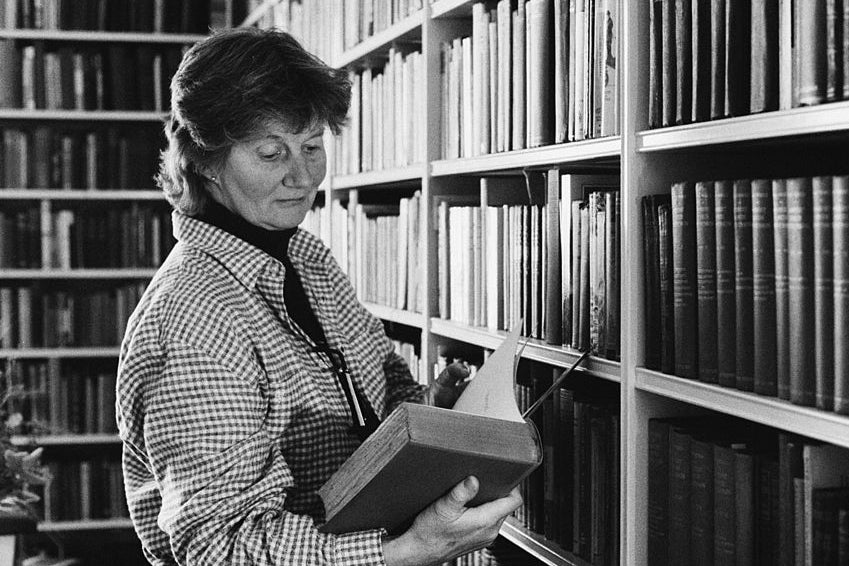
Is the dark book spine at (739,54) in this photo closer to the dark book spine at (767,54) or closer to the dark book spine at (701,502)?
the dark book spine at (767,54)

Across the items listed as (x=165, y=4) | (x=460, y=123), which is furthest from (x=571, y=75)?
(x=165, y=4)

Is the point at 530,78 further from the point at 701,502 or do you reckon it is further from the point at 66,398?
the point at 66,398

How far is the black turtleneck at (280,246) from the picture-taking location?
158 centimetres

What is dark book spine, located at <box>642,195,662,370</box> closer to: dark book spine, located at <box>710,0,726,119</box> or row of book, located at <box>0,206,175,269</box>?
dark book spine, located at <box>710,0,726,119</box>

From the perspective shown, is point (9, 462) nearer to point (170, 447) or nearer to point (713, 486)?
point (170, 447)

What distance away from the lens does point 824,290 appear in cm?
115

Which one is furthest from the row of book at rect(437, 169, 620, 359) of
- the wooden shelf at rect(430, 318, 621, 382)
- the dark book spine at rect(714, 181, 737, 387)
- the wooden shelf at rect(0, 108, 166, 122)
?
the wooden shelf at rect(0, 108, 166, 122)

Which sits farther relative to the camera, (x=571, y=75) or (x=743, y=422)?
(x=571, y=75)

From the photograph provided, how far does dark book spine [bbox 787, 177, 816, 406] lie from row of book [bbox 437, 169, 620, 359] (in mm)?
373

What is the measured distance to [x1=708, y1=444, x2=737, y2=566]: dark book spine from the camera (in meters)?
1.35

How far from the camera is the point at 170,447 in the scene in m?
1.34

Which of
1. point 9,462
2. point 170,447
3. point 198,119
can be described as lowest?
point 9,462

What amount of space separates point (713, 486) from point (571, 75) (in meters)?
0.68

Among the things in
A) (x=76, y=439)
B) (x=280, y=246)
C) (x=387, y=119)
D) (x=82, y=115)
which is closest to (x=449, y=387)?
(x=280, y=246)
